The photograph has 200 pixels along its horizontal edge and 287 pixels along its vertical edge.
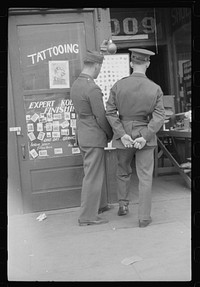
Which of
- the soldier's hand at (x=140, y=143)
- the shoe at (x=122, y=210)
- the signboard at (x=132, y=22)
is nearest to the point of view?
the soldier's hand at (x=140, y=143)

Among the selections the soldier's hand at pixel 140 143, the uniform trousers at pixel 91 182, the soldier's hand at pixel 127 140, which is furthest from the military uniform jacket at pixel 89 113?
the soldier's hand at pixel 140 143

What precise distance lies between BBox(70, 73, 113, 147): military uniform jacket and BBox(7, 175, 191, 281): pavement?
1001 millimetres

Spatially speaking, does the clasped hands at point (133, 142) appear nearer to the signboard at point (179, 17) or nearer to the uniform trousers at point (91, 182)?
the uniform trousers at point (91, 182)

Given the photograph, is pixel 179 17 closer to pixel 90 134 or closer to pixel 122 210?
pixel 90 134

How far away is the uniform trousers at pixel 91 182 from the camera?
430 centimetres

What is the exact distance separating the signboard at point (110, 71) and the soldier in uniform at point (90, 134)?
0.58 metres

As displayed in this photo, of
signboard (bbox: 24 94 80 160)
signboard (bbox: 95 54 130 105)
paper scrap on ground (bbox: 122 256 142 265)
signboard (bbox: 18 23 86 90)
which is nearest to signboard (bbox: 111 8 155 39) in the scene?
signboard (bbox: 95 54 130 105)

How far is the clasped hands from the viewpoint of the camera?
4113 mm

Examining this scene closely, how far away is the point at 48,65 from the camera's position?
15.6 ft

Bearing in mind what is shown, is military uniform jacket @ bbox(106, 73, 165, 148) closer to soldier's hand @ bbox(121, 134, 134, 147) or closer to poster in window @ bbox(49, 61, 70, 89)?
soldier's hand @ bbox(121, 134, 134, 147)

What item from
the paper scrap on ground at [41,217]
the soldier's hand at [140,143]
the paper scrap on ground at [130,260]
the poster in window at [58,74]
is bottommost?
the paper scrap on ground at [130,260]

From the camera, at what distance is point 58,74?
4805 millimetres

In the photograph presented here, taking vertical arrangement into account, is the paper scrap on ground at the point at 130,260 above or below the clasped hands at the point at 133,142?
below

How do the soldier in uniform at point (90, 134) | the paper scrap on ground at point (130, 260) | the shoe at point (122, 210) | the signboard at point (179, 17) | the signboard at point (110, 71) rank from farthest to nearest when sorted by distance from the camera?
1. the signboard at point (179, 17)
2. the signboard at point (110, 71)
3. the shoe at point (122, 210)
4. the soldier in uniform at point (90, 134)
5. the paper scrap on ground at point (130, 260)
